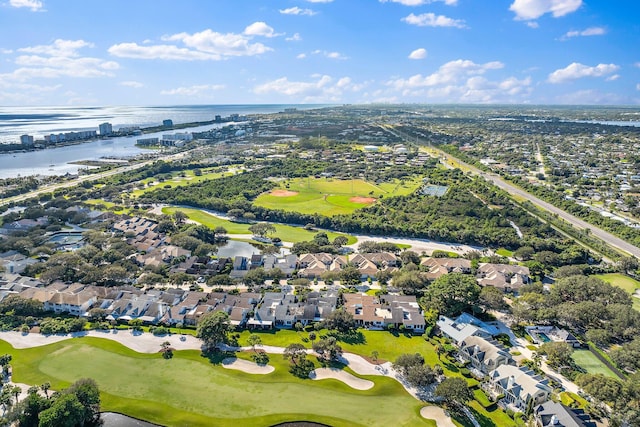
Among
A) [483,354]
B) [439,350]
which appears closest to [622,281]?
[483,354]

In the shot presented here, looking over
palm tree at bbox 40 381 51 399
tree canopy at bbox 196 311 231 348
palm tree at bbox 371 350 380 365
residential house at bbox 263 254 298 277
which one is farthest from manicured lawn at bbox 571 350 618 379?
palm tree at bbox 40 381 51 399

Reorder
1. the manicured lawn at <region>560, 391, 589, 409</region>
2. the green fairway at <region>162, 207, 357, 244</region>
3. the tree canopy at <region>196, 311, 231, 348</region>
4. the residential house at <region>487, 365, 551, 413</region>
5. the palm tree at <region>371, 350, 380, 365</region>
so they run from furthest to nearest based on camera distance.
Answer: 1. the green fairway at <region>162, 207, 357, 244</region>
2. the tree canopy at <region>196, 311, 231, 348</region>
3. the palm tree at <region>371, 350, 380, 365</region>
4. the manicured lawn at <region>560, 391, 589, 409</region>
5. the residential house at <region>487, 365, 551, 413</region>

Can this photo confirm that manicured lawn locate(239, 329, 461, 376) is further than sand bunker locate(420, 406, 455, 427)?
Yes

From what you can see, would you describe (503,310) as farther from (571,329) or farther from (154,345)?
(154,345)

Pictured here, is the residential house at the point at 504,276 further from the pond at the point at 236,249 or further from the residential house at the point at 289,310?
the pond at the point at 236,249

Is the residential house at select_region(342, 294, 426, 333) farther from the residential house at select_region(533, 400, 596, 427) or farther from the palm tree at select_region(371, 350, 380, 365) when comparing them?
the residential house at select_region(533, 400, 596, 427)

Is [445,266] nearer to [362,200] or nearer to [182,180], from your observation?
[362,200]

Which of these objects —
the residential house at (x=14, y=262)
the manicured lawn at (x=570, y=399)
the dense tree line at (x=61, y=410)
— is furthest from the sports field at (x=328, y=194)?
the dense tree line at (x=61, y=410)
